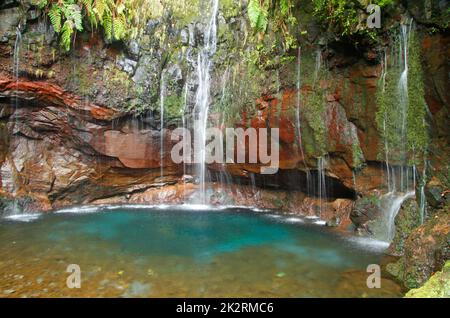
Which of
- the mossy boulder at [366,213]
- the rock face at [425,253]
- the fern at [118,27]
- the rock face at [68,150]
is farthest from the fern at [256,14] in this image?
the rock face at [425,253]

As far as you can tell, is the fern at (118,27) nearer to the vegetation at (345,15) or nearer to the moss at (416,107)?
the vegetation at (345,15)

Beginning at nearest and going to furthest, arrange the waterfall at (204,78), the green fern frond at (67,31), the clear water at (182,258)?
the clear water at (182,258) < the green fern frond at (67,31) < the waterfall at (204,78)

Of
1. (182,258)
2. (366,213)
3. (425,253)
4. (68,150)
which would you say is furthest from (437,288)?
(68,150)

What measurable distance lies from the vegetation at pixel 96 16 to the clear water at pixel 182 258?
6.25 m

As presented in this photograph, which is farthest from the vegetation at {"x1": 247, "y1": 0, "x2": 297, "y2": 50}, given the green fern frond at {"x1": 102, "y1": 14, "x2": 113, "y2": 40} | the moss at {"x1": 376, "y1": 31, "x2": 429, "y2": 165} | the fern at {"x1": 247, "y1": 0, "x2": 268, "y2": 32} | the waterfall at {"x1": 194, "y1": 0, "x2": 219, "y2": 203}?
the green fern frond at {"x1": 102, "y1": 14, "x2": 113, "y2": 40}

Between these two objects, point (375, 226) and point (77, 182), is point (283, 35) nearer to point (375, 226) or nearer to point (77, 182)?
point (375, 226)

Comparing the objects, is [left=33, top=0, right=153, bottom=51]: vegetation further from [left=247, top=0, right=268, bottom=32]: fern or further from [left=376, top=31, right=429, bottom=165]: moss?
[left=376, top=31, right=429, bottom=165]: moss

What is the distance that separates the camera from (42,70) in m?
11.9

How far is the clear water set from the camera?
18.7 ft

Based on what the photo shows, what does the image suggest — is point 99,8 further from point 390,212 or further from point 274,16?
point 390,212

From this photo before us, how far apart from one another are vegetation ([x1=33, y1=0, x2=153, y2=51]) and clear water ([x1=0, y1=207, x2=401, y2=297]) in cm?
625

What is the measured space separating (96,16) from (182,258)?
921cm

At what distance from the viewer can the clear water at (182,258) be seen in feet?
18.7

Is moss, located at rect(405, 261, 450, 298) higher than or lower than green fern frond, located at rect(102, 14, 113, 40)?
lower
